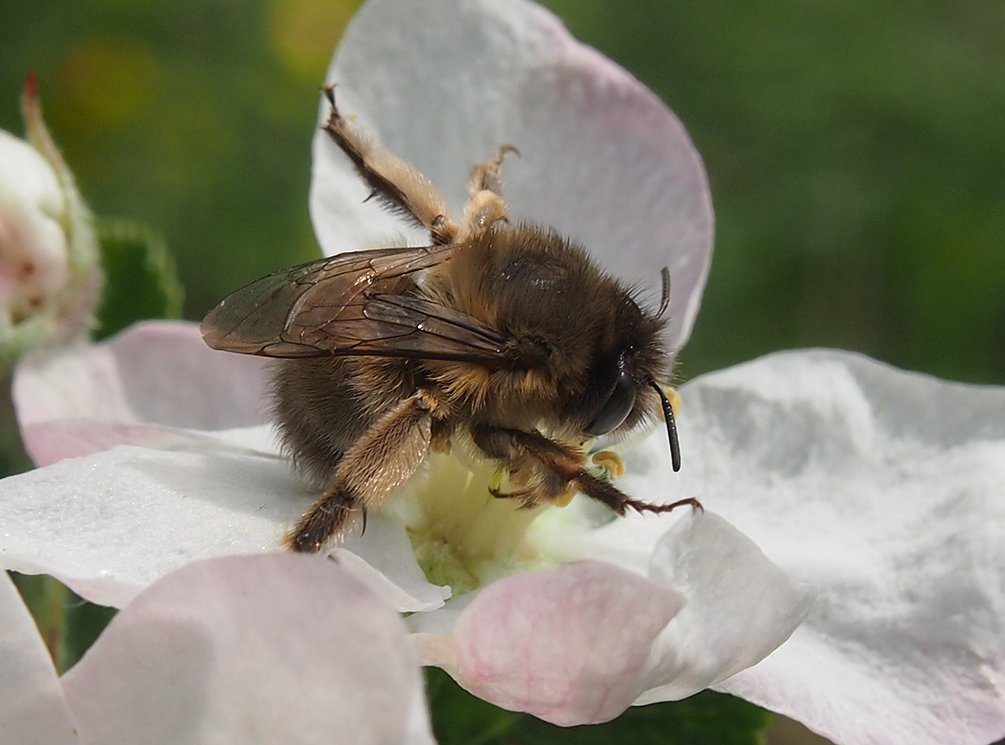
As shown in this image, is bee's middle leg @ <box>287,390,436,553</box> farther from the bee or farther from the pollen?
the pollen

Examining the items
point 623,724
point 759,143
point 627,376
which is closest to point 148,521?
point 627,376

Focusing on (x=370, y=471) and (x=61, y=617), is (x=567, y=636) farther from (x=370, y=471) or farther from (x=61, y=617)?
(x=61, y=617)

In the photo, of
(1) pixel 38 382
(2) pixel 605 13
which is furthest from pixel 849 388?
(2) pixel 605 13

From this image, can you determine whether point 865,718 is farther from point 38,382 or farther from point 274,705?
point 38,382

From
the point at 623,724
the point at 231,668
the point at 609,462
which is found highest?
the point at 231,668

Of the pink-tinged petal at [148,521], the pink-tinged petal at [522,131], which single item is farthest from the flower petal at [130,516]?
the pink-tinged petal at [522,131]

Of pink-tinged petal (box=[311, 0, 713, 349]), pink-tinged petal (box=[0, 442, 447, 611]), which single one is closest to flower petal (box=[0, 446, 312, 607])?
pink-tinged petal (box=[0, 442, 447, 611])
